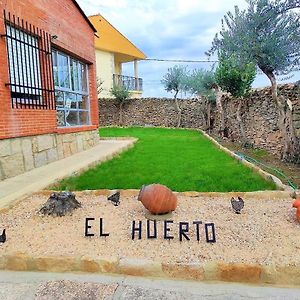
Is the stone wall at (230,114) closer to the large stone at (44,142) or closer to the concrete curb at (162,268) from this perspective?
the large stone at (44,142)

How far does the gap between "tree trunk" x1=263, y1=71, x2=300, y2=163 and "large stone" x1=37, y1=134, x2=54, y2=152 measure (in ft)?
19.2

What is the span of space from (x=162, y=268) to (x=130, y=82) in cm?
2527

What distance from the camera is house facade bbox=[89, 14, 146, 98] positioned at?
972 inches

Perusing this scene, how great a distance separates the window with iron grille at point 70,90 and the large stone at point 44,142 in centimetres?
106

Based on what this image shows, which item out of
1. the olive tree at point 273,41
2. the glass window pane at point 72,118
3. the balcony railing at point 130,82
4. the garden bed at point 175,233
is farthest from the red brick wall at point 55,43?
the balcony railing at point 130,82

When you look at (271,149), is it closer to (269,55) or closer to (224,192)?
(269,55)

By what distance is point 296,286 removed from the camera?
238cm

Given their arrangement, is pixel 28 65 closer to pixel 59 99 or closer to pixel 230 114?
pixel 59 99

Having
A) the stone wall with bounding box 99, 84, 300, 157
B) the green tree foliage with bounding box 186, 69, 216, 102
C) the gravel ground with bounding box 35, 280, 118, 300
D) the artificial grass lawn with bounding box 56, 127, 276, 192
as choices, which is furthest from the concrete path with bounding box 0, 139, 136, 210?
the green tree foliage with bounding box 186, 69, 216, 102

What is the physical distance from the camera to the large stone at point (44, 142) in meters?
7.27

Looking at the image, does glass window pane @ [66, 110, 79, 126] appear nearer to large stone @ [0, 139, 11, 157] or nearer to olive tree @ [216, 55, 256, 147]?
large stone @ [0, 139, 11, 157]

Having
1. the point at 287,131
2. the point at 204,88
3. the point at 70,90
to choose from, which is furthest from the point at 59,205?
the point at 204,88

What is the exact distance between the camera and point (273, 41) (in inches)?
307

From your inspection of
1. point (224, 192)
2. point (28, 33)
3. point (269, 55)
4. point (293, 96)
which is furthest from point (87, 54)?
point (224, 192)
